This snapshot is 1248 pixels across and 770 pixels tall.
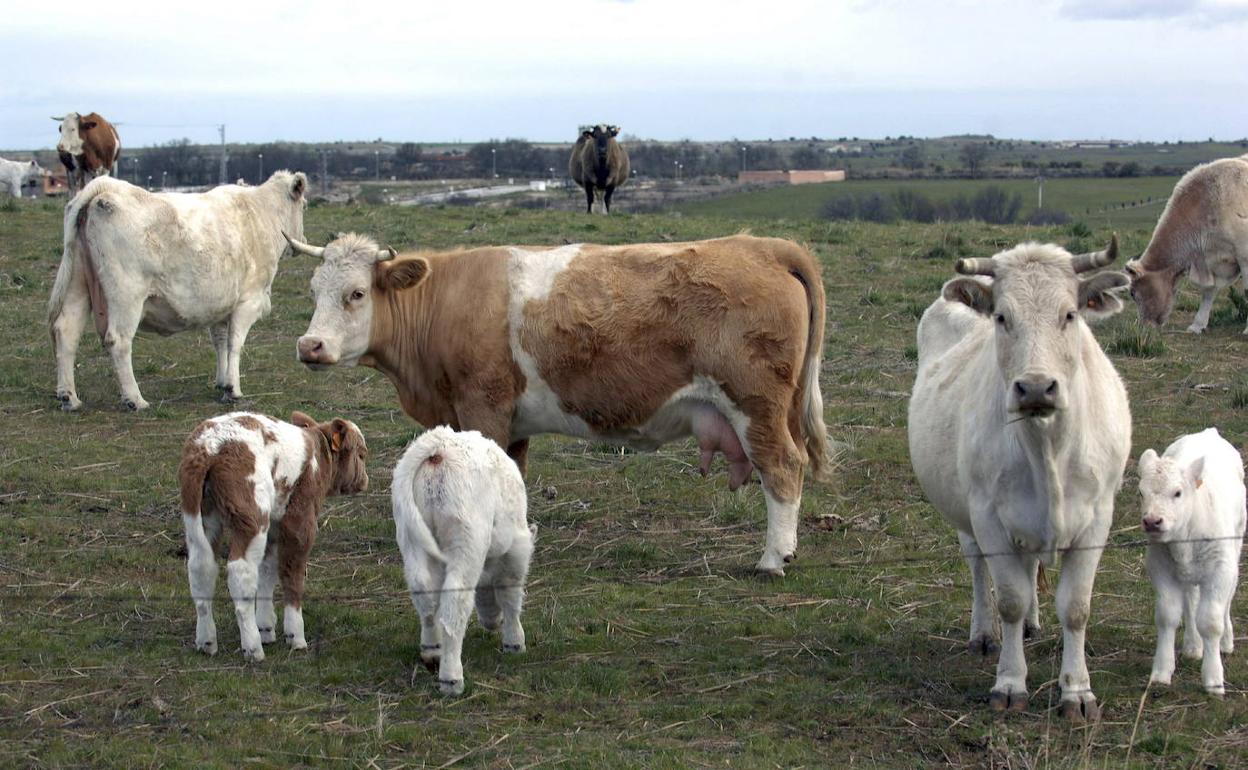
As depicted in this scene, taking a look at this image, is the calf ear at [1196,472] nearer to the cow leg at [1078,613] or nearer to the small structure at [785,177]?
the cow leg at [1078,613]

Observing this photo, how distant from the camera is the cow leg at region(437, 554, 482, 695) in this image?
6441 mm

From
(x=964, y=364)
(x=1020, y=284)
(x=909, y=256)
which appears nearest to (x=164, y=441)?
(x=964, y=364)

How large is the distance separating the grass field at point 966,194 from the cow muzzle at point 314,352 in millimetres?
26789

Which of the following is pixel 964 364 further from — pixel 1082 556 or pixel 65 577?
pixel 65 577

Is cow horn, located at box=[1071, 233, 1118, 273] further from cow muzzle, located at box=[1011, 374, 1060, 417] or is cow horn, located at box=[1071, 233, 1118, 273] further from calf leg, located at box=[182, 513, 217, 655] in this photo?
calf leg, located at box=[182, 513, 217, 655]

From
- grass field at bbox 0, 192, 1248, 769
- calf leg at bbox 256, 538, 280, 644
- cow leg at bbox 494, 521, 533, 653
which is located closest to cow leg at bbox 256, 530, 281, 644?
calf leg at bbox 256, 538, 280, 644

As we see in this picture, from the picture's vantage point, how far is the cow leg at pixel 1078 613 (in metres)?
6.18

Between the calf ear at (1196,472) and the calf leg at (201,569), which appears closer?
the calf ear at (1196,472)

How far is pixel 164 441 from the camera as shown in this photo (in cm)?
1158

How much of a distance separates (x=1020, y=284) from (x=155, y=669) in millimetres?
4385

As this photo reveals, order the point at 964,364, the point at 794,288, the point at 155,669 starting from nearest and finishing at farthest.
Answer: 1. the point at 155,669
2. the point at 964,364
3. the point at 794,288

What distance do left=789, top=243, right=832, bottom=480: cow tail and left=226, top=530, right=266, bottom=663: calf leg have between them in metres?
3.74

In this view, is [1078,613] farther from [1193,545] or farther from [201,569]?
[201,569]

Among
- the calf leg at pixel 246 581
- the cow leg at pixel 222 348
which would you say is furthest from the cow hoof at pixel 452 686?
the cow leg at pixel 222 348
